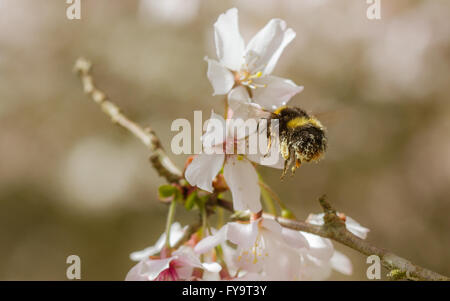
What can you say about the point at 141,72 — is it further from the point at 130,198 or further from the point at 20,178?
the point at 20,178

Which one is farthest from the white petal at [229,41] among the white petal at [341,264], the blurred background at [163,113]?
the blurred background at [163,113]

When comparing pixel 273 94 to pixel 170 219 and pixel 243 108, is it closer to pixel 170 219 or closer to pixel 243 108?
pixel 243 108

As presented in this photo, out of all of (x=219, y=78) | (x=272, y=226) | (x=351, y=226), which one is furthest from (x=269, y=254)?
(x=219, y=78)

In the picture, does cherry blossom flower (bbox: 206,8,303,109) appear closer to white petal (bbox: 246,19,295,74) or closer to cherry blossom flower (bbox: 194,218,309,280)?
white petal (bbox: 246,19,295,74)

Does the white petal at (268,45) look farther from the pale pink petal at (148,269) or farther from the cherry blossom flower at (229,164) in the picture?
the pale pink petal at (148,269)

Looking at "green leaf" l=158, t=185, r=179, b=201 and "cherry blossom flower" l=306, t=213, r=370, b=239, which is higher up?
"green leaf" l=158, t=185, r=179, b=201

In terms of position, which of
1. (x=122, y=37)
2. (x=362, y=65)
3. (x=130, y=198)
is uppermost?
(x=122, y=37)

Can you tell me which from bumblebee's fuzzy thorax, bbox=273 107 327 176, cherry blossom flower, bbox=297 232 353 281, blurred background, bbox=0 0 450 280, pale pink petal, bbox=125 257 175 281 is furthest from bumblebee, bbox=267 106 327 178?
blurred background, bbox=0 0 450 280
